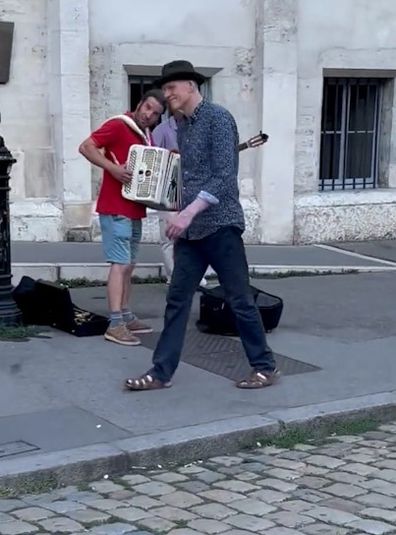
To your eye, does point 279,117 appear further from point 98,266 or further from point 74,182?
point 98,266

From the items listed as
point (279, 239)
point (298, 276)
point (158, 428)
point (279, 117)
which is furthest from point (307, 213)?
point (158, 428)

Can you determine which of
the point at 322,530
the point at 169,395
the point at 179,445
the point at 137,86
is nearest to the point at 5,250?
the point at 169,395

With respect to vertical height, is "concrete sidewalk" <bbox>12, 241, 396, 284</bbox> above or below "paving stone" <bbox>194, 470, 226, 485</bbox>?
above

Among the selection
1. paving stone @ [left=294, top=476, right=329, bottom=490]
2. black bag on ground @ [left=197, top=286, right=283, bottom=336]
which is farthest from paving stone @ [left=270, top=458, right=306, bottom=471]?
black bag on ground @ [left=197, top=286, right=283, bottom=336]

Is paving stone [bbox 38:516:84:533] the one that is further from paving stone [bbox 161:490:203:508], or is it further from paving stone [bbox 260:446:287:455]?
paving stone [bbox 260:446:287:455]

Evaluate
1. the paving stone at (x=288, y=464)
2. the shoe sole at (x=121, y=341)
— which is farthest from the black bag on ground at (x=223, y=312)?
the paving stone at (x=288, y=464)

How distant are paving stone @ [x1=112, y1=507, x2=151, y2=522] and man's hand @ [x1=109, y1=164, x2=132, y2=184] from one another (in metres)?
2.81

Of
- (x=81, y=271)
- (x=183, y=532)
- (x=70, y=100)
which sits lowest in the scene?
(x=183, y=532)

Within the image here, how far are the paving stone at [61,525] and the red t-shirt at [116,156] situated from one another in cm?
296

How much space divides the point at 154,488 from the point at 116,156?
295 centimetres

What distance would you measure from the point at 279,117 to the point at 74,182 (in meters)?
2.70

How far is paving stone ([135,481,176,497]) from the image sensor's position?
4.71m

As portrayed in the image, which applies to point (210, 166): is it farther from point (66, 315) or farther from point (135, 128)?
point (66, 315)

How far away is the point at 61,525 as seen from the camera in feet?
14.1
